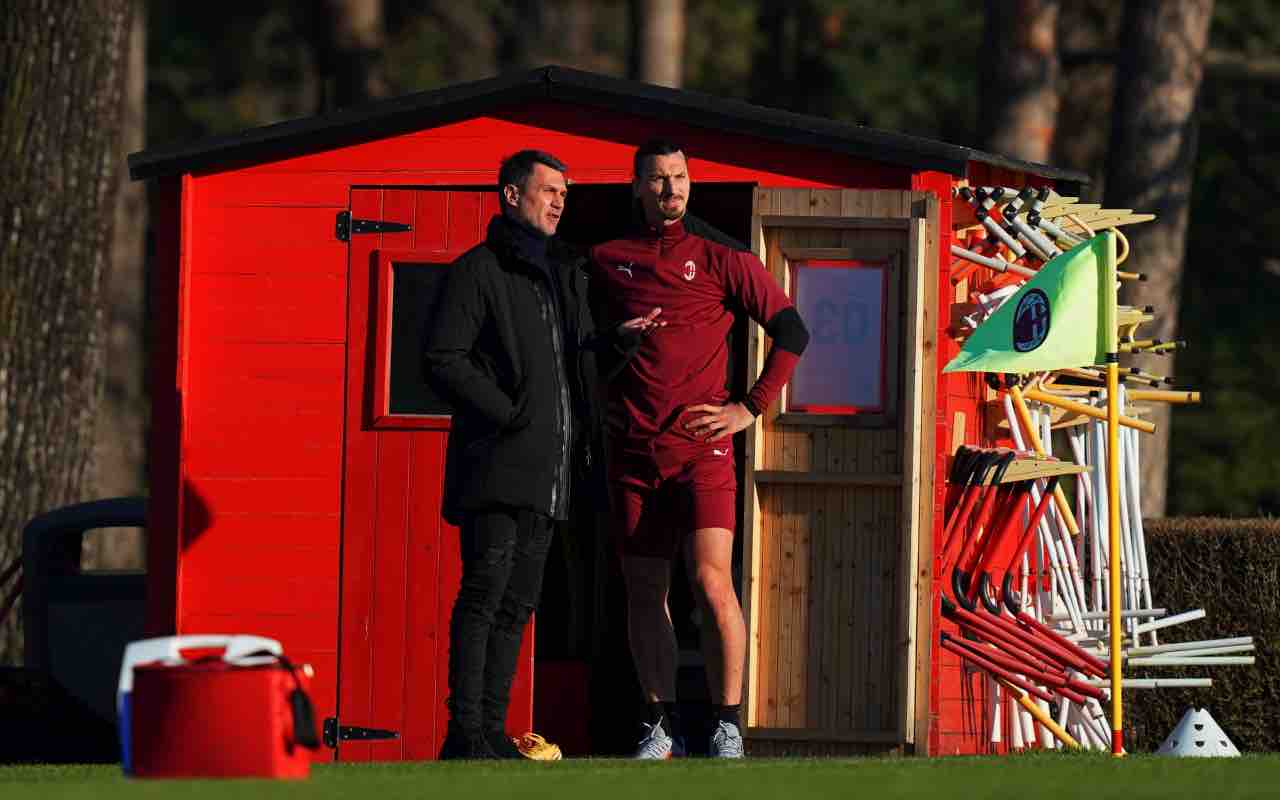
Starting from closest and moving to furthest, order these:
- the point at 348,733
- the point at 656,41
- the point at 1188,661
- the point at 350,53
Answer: the point at 348,733, the point at 1188,661, the point at 656,41, the point at 350,53

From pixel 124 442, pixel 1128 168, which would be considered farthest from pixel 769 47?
pixel 1128 168

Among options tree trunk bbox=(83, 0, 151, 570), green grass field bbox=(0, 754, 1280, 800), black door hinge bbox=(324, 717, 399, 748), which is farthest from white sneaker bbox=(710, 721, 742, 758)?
tree trunk bbox=(83, 0, 151, 570)

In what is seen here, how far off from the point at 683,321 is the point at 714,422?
0.40m

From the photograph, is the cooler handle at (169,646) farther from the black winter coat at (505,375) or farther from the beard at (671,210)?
the beard at (671,210)

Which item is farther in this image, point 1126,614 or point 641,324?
point 1126,614

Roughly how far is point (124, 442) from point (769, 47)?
11778 millimetres

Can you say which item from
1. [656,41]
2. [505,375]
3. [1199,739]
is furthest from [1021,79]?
[505,375]

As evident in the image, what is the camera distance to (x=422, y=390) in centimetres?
1146

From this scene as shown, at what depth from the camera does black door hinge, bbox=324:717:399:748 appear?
448 inches

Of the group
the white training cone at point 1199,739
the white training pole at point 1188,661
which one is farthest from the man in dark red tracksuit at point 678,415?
the white training pole at point 1188,661

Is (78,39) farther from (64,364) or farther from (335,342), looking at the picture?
(335,342)

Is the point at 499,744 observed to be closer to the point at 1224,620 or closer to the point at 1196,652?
the point at 1196,652

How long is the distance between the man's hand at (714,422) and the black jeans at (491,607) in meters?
0.64

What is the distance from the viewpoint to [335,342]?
37.8 feet
